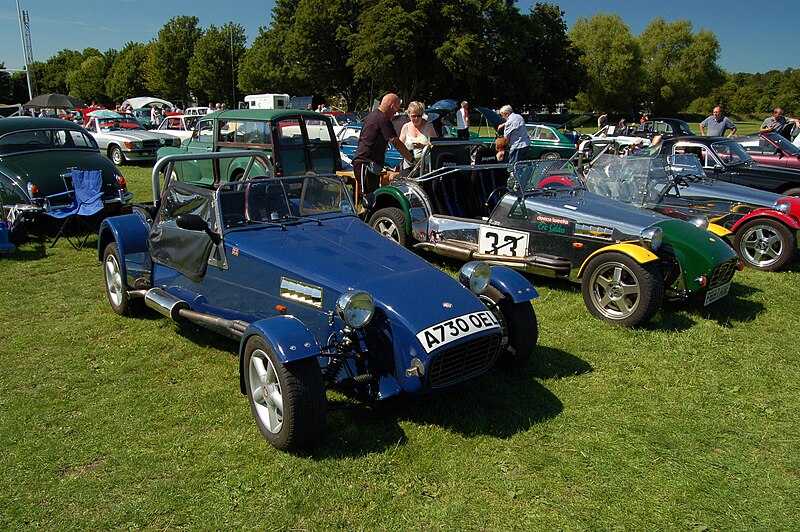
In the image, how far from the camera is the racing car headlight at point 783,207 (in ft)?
26.5

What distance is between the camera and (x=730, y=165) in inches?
403

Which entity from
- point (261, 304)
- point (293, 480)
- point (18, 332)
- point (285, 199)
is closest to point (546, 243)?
point (285, 199)

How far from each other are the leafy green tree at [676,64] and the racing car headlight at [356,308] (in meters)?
71.8

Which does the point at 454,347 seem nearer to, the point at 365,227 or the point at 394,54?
the point at 365,227

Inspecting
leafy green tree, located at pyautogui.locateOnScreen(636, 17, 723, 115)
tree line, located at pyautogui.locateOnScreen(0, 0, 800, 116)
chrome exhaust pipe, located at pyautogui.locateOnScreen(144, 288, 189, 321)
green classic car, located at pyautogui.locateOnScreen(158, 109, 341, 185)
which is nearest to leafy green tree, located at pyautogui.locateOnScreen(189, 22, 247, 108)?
tree line, located at pyautogui.locateOnScreen(0, 0, 800, 116)

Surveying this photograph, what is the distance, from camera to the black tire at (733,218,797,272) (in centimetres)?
794

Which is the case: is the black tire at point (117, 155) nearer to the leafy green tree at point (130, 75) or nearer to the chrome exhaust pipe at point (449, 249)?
the chrome exhaust pipe at point (449, 249)

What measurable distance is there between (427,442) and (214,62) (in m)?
60.9

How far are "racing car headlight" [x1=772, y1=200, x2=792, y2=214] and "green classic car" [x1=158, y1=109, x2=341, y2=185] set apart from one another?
7278mm

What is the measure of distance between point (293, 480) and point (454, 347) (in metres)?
1.26

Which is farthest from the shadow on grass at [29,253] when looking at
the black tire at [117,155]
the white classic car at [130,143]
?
the black tire at [117,155]

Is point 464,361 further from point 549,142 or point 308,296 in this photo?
point 549,142

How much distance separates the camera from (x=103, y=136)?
59.2 feet

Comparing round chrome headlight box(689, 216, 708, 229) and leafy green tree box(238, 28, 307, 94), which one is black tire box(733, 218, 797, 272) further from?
leafy green tree box(238, 28, 307, 94)
